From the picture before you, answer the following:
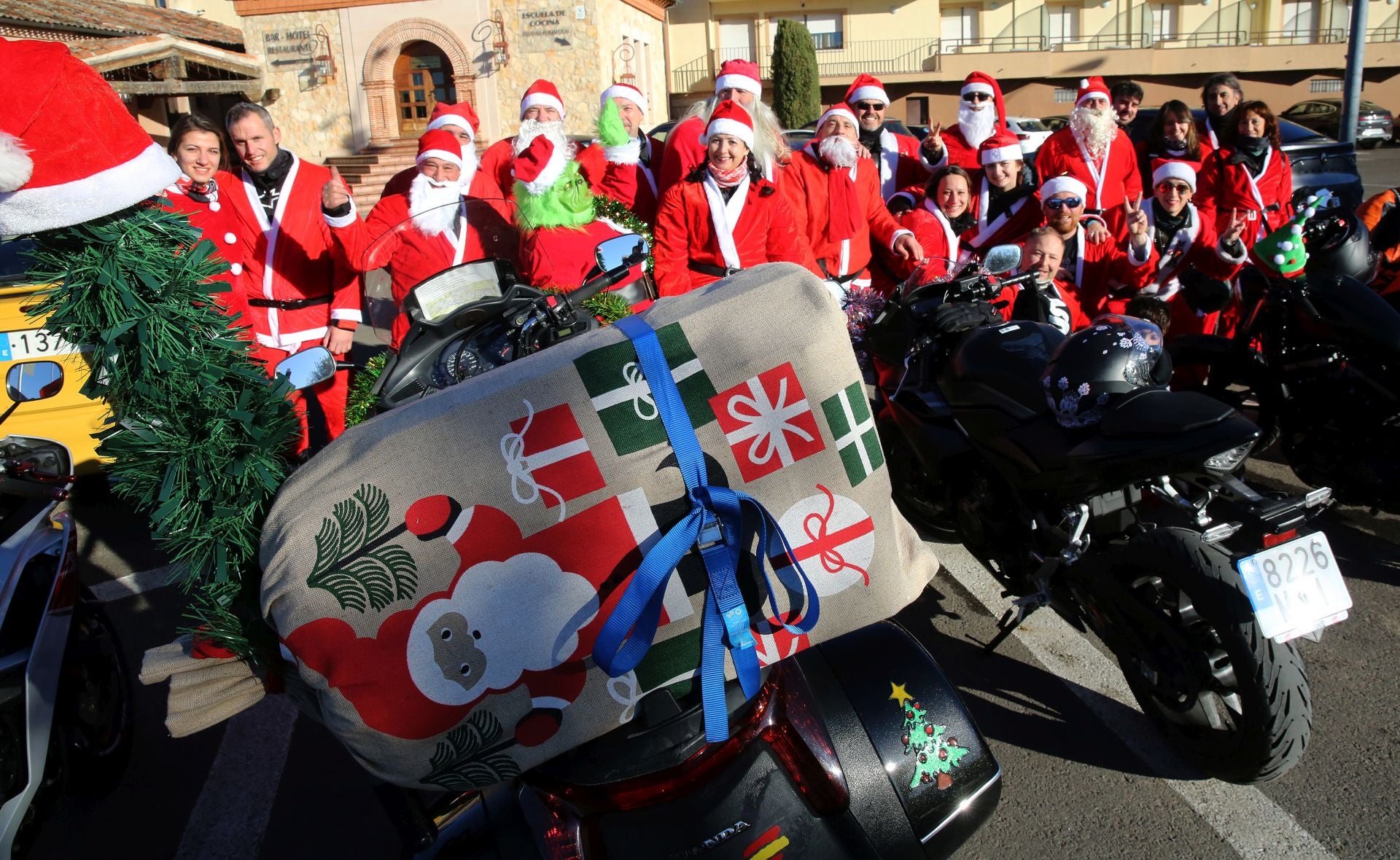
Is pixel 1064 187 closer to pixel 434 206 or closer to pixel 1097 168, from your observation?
pixel 1097 168

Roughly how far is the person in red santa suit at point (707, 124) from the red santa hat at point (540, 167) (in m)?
2.06

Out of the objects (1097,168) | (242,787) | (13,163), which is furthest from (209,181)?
(1097,168)

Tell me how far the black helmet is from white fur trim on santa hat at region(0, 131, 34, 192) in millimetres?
2463

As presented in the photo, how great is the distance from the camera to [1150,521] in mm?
2891

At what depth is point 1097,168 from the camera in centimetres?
598

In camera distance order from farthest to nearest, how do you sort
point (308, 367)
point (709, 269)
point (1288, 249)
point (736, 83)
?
point (736, 83), point (709, 269), point (1288, 249), point (308, 367)

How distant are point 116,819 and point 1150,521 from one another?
3.32 metres

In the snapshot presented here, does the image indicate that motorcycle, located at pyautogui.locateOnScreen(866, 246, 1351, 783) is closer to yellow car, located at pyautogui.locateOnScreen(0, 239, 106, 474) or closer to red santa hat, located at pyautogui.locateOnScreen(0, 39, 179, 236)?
red santa hat, located at pyautogui.locateOnScreen(0, 39, 179, 236)

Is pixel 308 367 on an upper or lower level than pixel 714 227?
lower

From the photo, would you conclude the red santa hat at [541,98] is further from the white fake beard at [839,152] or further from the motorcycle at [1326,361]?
the motorcycle at [1326,361]

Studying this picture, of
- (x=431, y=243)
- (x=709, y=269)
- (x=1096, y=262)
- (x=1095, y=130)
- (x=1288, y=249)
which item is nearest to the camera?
(x=431, y=243)

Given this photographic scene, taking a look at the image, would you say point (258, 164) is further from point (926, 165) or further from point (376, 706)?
point (926, 165)

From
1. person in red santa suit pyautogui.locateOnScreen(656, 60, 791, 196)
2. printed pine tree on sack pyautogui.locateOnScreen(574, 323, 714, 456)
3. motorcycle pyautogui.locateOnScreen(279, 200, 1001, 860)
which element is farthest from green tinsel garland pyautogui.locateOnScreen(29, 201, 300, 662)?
person in red santa suit pyautogui.locateOnScreen(656, 60, 791, 196)

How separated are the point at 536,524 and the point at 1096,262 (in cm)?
424
